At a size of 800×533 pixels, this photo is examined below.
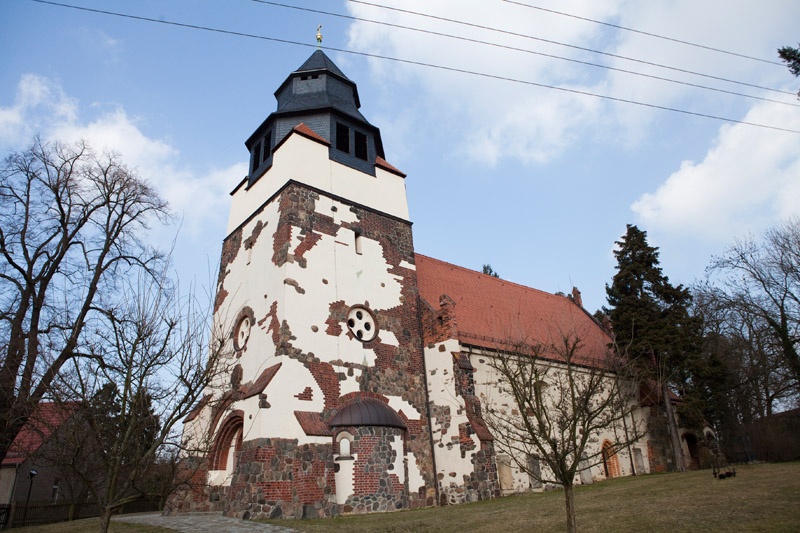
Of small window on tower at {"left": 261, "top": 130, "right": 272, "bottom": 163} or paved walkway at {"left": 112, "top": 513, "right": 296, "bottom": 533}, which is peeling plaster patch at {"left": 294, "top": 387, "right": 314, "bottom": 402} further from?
small window on tower at {"left": 261, "top": 130, "right": 272, "bottom": 163}

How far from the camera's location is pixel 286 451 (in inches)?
492

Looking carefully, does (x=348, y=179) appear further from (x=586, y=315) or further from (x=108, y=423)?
(x=586, y=315)

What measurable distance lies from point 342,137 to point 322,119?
98cm

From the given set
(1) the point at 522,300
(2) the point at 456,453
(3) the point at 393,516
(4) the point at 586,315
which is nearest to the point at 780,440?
(4) the point at 586,315

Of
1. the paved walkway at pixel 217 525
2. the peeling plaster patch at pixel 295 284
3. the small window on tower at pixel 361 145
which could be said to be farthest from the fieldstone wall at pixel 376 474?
the small window on tower at pixel 361 145

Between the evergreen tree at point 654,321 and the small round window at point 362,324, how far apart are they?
34.4 ft

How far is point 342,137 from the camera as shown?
1916 centimetres

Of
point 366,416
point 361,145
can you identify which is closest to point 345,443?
point 366,416

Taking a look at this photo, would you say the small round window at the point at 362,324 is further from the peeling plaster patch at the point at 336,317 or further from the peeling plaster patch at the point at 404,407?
the peeling plaster patch at the point at 404,407

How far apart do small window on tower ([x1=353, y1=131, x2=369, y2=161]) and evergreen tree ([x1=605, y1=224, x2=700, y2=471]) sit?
12332 mm

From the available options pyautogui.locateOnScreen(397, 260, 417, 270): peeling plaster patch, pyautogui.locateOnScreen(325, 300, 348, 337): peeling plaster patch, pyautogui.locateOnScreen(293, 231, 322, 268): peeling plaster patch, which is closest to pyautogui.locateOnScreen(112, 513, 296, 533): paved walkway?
pyautogui.locateOnScreen(325, 300, 348, 337): peeling plaster patch

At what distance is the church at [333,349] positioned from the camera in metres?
12.9

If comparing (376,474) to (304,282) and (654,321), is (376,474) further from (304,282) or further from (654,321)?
(654,321)

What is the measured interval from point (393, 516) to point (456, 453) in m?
3.63
